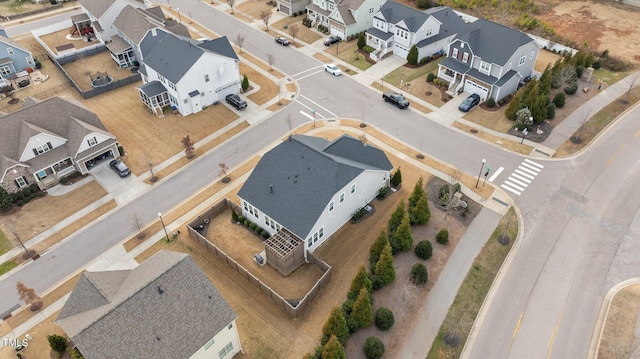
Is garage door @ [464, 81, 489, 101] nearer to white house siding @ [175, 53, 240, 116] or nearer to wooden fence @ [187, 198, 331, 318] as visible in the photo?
white house siding @ [175, 53, 240, 116]

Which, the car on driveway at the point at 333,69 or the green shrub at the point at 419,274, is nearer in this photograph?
the green shrub at the point at 419,274

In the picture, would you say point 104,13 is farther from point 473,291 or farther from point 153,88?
point 473,291

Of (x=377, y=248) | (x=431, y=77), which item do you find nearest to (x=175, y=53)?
Answer: (x=431, y=77)

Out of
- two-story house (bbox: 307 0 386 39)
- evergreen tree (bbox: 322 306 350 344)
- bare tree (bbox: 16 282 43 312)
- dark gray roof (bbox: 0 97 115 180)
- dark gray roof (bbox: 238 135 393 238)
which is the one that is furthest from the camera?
two-story house (bbox: 307 0 386 39)

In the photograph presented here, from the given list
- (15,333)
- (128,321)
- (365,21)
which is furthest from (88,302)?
(365,21)

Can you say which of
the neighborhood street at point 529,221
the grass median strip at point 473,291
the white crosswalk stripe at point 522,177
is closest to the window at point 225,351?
the grass median strip at point 473,291

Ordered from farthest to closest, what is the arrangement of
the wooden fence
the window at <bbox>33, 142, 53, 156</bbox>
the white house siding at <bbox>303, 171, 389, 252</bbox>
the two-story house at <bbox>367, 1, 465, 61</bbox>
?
the two-story house at <bbox>367, 1, 465, 61</bbox> < the window at <bbox>33, 142, 53, 156</bbox> < the white house siding at <bbox>303, 171, 389, 252</bbox> < the wooden fence

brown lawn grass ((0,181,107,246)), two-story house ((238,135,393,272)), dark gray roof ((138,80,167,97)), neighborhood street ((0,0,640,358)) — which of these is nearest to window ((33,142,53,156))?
brown lawn grass ((0,181,107,246))

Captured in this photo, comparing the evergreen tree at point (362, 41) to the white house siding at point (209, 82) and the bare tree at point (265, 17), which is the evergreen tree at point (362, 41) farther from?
the white house siding at point (209, 82)
